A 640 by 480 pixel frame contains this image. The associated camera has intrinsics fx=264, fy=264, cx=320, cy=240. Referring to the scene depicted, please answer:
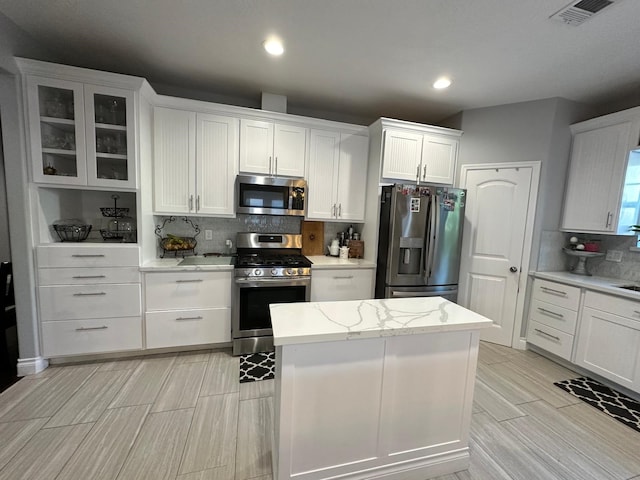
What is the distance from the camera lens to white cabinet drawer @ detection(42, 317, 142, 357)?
7.62 feet

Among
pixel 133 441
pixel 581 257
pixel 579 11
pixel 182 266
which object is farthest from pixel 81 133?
pixel 581 257

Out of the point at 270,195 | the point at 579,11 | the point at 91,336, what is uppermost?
the point at 579,11

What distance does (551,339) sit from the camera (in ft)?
9.25

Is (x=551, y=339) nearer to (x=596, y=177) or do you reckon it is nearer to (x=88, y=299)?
(x=596, y=177)

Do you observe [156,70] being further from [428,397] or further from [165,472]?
[428,397]

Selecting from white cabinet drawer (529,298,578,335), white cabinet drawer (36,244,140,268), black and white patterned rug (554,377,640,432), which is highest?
white cabinet drawer (36,244,140,268)

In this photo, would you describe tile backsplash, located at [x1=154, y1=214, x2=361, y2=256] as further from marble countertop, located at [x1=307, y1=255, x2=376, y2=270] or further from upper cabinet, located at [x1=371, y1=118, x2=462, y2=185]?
upper cabinet, located at [x1=371, y1=118, x2=462, y2=185]

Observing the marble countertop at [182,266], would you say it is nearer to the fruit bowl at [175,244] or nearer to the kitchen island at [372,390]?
the fruit bowl at [175,244]

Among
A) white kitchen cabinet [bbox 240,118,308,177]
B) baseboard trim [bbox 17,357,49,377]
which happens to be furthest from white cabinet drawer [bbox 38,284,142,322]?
white kitchen cabinet [bbox 240,118,308,177]

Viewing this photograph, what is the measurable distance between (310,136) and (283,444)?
9.44ft

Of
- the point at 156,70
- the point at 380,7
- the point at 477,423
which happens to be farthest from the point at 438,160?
the point at 156,70

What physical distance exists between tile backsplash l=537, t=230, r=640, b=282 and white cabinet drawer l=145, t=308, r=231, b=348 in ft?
11.8

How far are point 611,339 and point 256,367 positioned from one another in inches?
128

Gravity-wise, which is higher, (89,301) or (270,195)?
(270,195)
